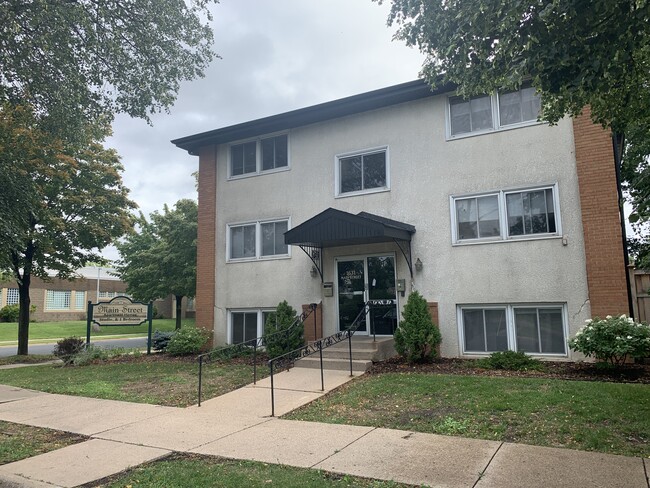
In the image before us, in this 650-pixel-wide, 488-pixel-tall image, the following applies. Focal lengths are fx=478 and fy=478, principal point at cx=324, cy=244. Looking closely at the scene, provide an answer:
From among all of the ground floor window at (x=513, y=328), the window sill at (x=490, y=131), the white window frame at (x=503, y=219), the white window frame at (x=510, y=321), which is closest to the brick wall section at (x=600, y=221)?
the white window frame at (x=503, y=219)

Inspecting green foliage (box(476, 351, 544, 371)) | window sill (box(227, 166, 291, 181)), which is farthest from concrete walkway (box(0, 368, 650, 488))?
window sill (box(227, 166, 291, 181))

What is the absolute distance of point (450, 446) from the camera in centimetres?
541

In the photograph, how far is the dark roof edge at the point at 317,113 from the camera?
12.0 metres

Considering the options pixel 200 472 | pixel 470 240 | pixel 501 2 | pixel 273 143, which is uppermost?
pixel 273 143

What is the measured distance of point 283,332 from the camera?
11875 millimetres

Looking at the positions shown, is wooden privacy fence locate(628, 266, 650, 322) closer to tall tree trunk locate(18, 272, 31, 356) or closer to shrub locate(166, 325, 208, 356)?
shrub locate(166, 325, 208, 356)

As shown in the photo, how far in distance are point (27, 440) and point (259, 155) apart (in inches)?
397

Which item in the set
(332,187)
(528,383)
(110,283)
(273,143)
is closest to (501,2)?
(528,383)

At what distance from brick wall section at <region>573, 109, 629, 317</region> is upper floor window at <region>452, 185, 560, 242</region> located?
0.67 metres

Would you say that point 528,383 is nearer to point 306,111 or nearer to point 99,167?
point 306,111

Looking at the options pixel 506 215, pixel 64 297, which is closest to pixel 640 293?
pixel 506 215

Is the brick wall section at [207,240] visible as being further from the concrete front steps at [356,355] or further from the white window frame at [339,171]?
the concrete front steps at [356,355]

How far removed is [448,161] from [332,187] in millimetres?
3256

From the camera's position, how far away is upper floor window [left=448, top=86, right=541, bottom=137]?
11.1 meters
